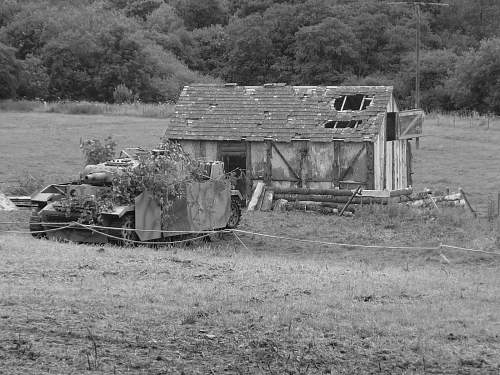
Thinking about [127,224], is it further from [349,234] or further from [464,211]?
[464,211]

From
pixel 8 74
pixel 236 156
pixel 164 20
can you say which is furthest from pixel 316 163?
pixel 164 20

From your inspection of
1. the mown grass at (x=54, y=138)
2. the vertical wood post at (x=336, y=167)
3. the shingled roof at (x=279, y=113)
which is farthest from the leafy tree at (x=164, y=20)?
the vertical wood post at (x=336, y=167)

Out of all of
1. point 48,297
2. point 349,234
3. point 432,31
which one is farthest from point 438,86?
point 48,297

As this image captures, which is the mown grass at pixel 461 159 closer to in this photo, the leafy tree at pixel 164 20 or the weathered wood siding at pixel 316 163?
the weathered wood siding at pixel 316 163

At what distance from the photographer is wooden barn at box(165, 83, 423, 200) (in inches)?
1288

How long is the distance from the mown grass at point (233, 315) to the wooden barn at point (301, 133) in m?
14.1

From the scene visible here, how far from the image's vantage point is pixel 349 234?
82.1ft

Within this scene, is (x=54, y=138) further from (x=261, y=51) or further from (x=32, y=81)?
(x=261, y=51)

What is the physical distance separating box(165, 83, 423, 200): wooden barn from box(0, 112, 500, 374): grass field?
9.06 m

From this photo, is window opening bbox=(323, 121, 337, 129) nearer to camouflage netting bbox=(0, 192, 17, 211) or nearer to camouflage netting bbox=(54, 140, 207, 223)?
camouflage netting bbox=(54, 140, 207, 223)

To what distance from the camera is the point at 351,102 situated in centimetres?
3422

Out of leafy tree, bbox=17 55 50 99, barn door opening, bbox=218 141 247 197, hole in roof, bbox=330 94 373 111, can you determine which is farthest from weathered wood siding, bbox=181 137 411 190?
leafy tree, bbox=17 55 50 99

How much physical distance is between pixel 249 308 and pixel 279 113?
22152 mm

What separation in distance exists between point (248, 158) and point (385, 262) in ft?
44.3
